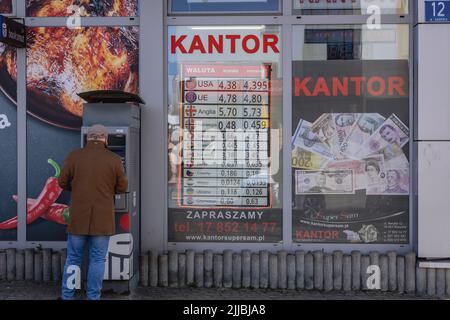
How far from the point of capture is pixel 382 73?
22.6 feet

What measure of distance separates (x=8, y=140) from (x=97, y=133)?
1.91m

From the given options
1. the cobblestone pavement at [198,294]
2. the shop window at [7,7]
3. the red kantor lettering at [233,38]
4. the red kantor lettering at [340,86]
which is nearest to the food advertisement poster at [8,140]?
the shop window at [7,7]

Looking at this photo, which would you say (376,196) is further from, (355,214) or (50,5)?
(50,5)

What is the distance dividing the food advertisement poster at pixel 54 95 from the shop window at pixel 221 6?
2.77ft

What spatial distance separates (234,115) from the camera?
23.1 ft

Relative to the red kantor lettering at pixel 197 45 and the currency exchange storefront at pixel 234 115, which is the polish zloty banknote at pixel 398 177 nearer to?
the currency exchange storefront at pixel 234 115

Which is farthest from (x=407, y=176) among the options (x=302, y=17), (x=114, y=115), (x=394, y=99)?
(x=114, y=115)

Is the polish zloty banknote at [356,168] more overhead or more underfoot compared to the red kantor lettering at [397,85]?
more underfoot

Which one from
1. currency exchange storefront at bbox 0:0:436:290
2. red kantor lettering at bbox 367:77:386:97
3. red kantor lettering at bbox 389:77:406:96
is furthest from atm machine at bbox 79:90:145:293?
red kantor lettering at bbox 389:77:406:96

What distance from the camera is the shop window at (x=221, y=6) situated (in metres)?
6.95

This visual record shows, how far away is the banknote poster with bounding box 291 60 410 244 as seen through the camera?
22.6 feet

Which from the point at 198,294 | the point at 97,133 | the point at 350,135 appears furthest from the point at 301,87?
the point at 198,294

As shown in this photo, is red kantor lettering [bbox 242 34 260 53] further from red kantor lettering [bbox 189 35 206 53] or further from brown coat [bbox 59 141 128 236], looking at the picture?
brown coat [bbox 59 141 128 236]

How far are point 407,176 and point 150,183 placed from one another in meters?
2.96
